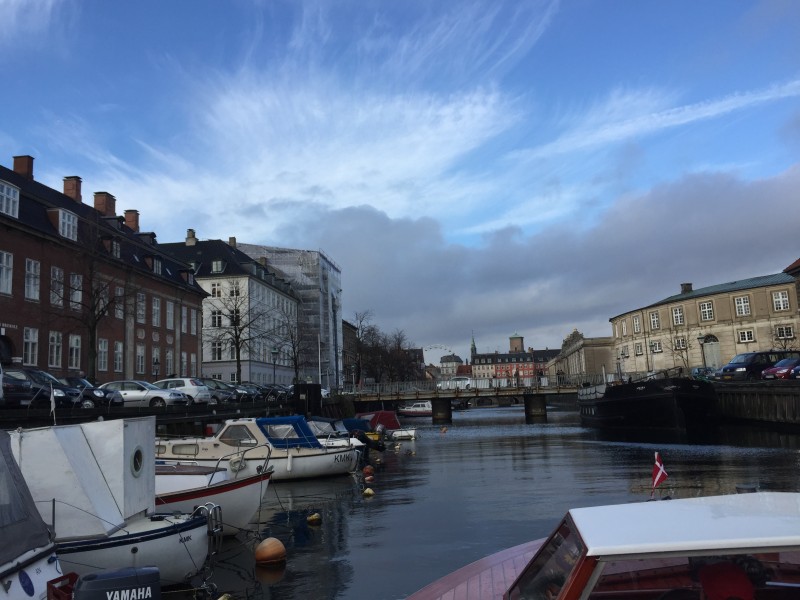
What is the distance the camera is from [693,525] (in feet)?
12.7

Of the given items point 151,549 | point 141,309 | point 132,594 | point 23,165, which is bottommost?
point 151,549

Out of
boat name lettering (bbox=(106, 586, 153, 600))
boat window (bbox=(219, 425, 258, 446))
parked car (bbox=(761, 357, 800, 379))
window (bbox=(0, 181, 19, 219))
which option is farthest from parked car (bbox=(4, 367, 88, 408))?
parked car (bbox=(761, 357, 800, 379))

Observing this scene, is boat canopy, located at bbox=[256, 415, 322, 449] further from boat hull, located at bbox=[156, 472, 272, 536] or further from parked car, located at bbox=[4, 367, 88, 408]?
boat hull, located at bbox=[156, 472, 272, 536]

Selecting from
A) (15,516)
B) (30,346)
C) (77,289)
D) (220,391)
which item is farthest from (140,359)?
(15,516)

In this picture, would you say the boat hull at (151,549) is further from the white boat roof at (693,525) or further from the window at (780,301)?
the window at (780,301)

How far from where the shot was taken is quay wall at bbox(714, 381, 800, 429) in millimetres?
37219

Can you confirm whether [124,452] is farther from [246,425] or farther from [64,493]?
[246,425]

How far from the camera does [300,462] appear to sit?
24.7m

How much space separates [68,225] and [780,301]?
76752 mm

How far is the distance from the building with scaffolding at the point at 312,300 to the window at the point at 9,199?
50130mm

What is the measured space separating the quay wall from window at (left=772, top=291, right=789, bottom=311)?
41.4 meters

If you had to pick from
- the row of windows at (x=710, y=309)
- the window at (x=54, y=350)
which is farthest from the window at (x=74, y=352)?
the row of windows at (x=710, y=309)

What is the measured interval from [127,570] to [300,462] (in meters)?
18.7

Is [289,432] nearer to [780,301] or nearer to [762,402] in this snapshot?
[762,402]
